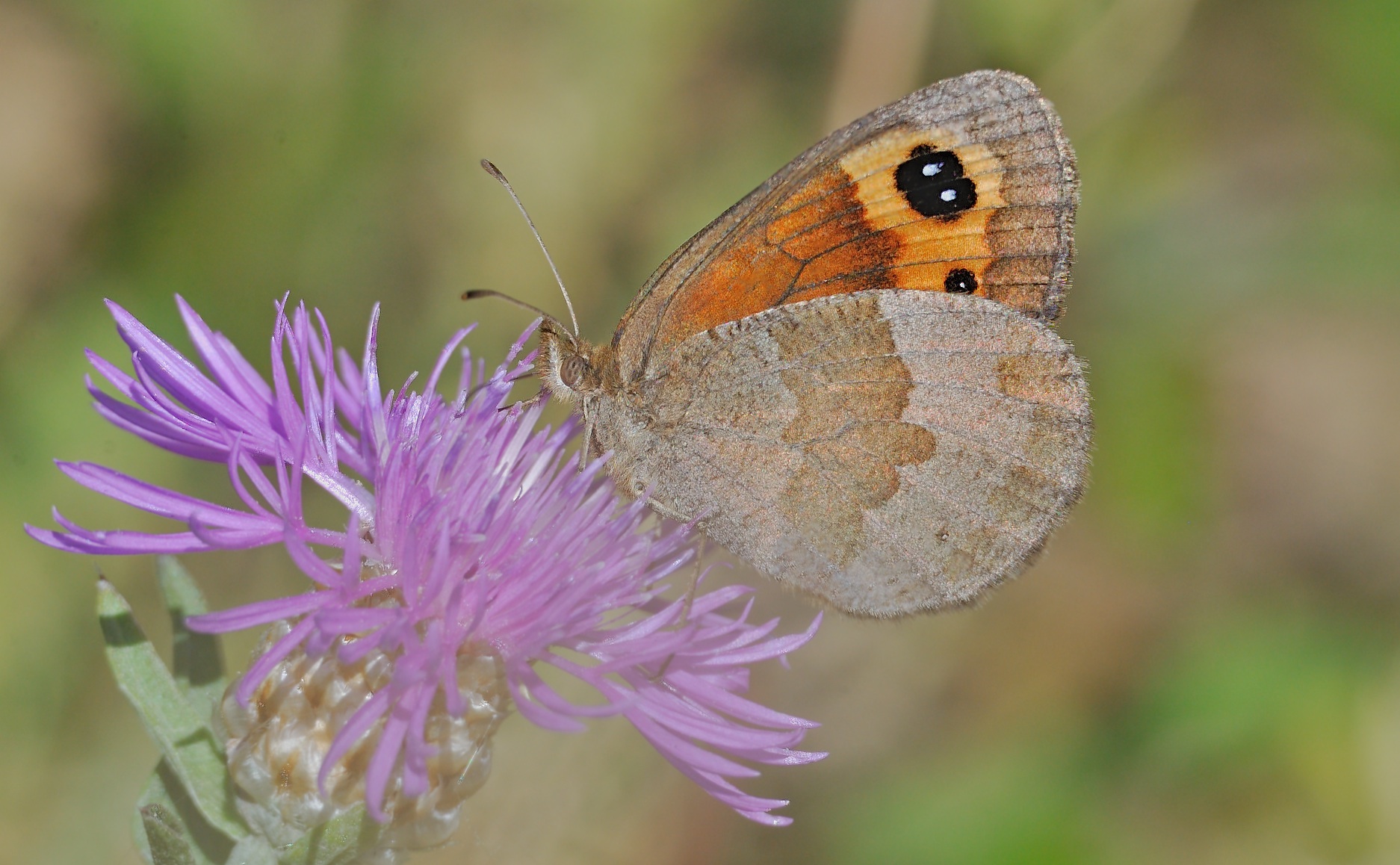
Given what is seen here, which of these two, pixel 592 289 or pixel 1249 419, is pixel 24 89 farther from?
pixel 1249 419

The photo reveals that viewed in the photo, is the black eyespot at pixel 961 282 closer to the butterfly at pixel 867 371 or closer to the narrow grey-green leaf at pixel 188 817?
the butterfly at pixel 867 371

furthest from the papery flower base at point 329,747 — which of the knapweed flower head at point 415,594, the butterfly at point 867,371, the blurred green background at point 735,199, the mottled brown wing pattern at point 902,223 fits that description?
the blurred green background at point 735,199

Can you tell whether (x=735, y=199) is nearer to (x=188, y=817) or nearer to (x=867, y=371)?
(x=867, y=371)

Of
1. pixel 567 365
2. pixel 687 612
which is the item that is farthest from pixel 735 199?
pixel 687 612

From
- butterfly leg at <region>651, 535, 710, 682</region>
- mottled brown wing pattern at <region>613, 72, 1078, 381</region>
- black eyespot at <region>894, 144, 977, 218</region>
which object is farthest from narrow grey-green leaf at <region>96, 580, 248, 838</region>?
black eyespot at <region>894, 144, 977, 218</region>

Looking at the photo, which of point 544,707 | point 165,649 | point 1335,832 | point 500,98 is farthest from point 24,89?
point 1335,832

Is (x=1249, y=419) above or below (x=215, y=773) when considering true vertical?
below
